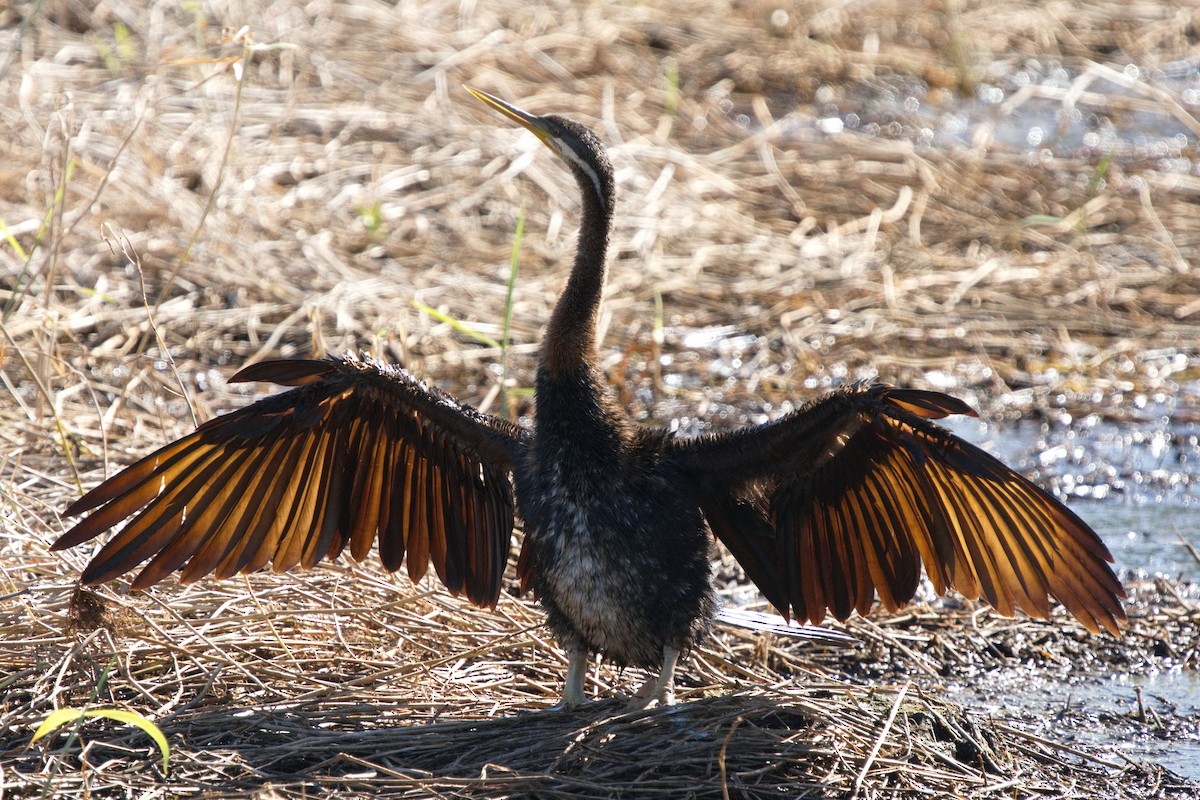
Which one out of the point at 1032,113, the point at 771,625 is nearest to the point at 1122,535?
the point at 771,625

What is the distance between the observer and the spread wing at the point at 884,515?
11.0 feet

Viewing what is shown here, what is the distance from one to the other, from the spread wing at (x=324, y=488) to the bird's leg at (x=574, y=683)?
0.34 meters

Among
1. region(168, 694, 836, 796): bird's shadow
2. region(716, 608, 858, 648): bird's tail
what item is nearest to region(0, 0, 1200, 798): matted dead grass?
region(168, 694, 836, 796): bird's shadow

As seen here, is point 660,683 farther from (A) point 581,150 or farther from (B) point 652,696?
(A) point 581,150

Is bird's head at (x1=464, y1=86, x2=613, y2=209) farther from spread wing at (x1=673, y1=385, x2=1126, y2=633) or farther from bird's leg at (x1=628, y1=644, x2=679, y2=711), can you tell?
bird's leg at (x1=628, y1=644, x2=679, y2=711)

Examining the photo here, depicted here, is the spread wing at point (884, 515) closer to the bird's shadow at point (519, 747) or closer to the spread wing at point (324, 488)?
the bird's shadow at point (519, 747)

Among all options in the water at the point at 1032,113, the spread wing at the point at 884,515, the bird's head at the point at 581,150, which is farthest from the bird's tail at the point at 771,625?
the water at the point at 1032,113

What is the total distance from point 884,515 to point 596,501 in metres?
0.77

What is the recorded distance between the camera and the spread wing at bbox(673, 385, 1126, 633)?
3.36 m

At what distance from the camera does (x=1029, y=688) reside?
4273 mm

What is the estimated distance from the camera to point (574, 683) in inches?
148

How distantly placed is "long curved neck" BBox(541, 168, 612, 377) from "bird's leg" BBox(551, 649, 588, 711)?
0.77m

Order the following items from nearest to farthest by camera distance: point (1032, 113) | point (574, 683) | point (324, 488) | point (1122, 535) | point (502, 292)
A: point (574, 683)
point (324, 488)
point (1122, 535)
point (502, 292)
point (1032, 113)

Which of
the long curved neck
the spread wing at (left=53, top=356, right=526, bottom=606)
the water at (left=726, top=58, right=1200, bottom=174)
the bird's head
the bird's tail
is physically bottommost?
the bird's tail
